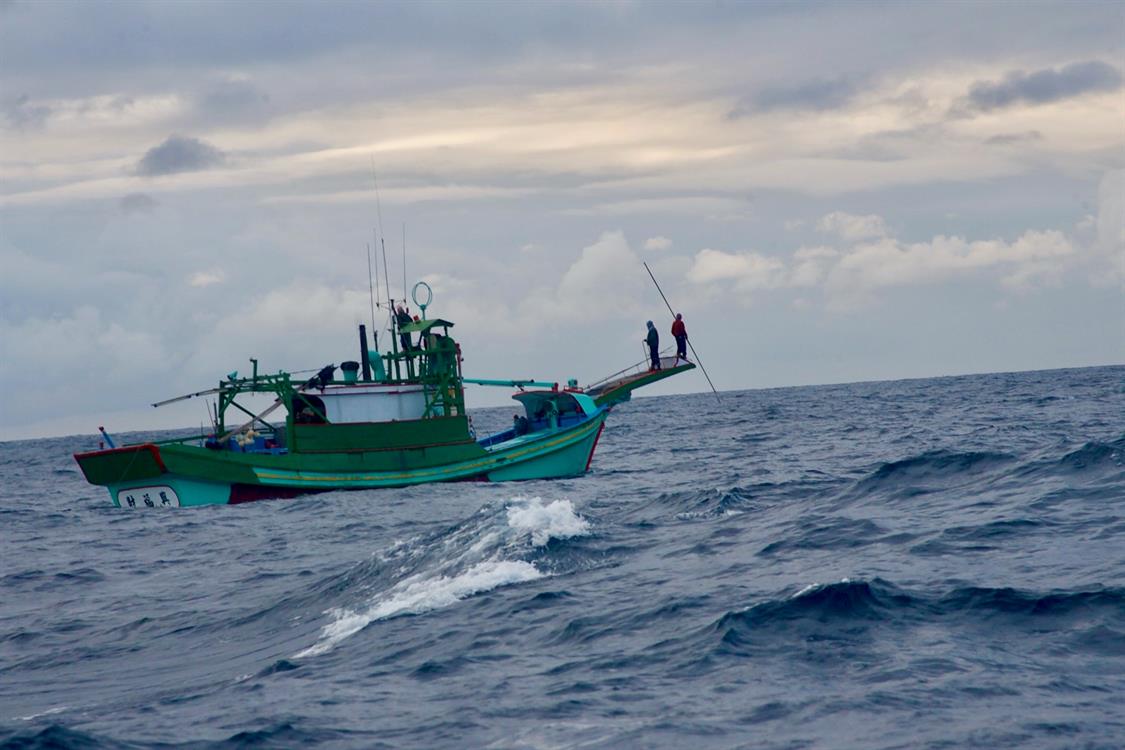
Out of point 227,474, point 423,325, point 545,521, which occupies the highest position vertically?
point 423,325

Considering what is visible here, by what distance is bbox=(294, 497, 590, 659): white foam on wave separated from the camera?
16938mm

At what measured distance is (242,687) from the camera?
1397 cm

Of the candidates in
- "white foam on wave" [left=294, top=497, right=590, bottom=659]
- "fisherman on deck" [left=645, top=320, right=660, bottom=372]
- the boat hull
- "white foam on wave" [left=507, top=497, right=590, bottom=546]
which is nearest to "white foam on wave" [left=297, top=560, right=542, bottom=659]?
"white foam on wave" [left=294, top=497, right=590, bottom=659]

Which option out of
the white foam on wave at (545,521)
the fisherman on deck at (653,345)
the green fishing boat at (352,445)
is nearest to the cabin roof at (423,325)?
the green fishing boat at (352,445)

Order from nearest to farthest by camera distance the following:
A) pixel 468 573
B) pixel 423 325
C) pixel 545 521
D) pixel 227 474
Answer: pixel 468 573 < pixel 545 521 < pixel 227 474 < pixel 423 325

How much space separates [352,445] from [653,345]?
10.5 metres

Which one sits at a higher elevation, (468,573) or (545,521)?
(545,521)

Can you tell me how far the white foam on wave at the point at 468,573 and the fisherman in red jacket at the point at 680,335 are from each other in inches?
666

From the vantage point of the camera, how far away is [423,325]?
39.7m

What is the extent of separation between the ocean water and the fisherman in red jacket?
34.9ft

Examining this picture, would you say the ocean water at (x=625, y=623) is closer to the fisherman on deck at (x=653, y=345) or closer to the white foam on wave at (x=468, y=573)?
the white foam on wave at (x=468, y=573)

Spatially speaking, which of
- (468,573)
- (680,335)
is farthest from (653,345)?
(468,573)

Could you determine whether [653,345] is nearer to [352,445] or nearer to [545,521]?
[352,445]

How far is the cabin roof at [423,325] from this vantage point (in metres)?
39.6
